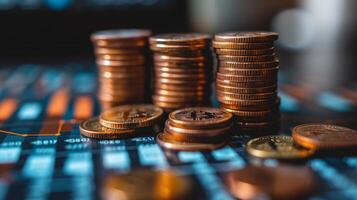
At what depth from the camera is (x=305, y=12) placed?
4.73m

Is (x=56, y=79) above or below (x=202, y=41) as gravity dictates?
below

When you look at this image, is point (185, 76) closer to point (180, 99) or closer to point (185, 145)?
point (180, 99)

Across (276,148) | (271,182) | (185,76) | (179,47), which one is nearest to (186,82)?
(185,76)

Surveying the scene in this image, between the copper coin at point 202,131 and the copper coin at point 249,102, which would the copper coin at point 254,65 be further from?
the copper coin at point 202,131

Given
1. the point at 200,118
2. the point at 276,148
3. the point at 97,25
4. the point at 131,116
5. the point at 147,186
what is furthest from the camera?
the point at 97,25

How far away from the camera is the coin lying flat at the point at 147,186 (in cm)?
98

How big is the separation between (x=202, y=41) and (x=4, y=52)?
254 centimetres

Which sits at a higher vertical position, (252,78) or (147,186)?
(252,78)

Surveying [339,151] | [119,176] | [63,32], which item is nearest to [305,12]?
[63,32]

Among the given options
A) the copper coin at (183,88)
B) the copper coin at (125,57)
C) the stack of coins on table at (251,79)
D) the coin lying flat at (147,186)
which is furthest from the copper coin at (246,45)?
the coin lying flat at (147,186)

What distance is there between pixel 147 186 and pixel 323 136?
590 millimetres

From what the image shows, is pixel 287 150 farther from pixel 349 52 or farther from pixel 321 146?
pixel 349 52

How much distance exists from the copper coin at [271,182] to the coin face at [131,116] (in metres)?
0.45

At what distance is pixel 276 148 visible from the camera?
1.31m
